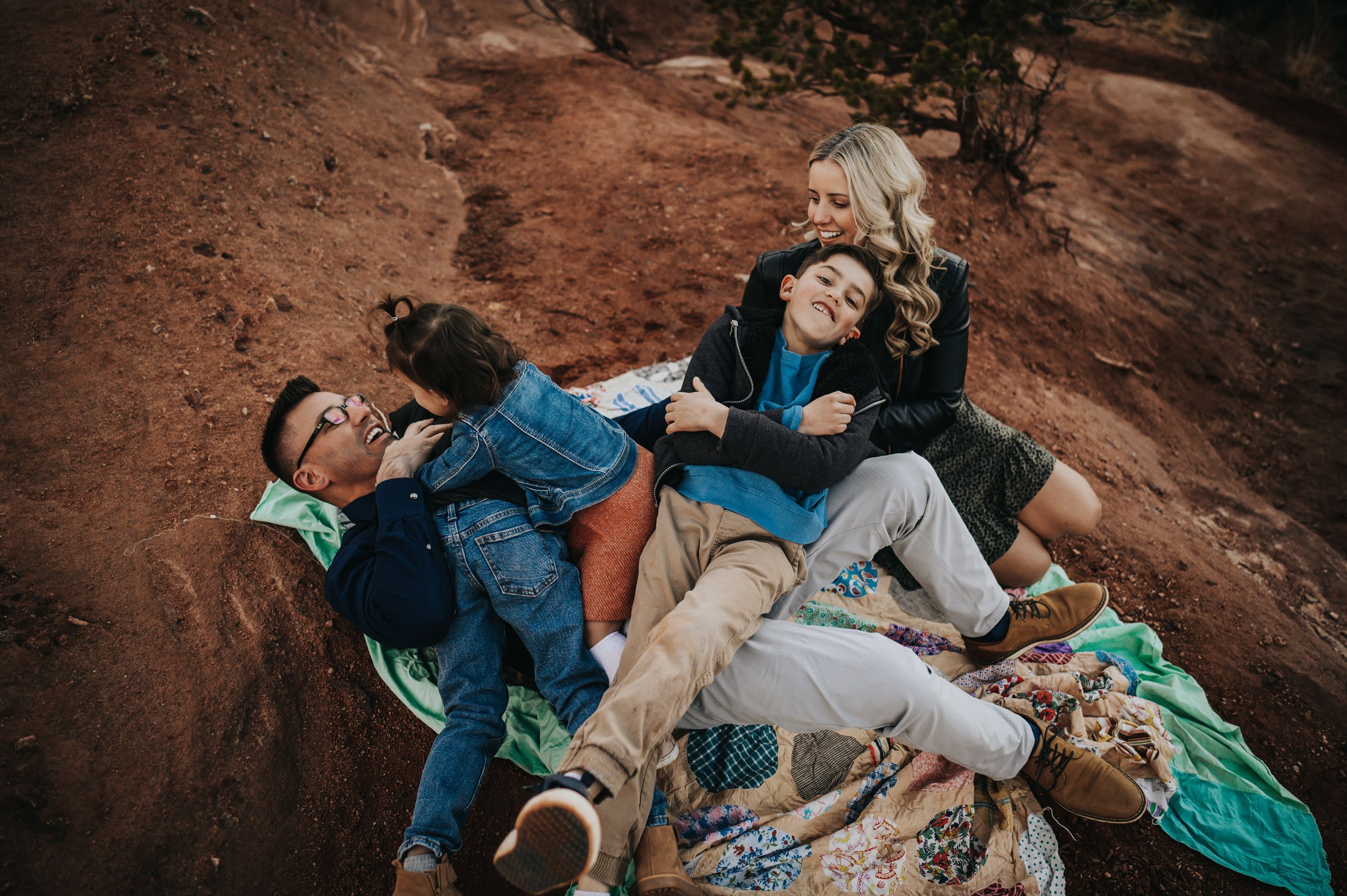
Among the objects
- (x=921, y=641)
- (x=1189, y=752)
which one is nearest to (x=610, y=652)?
(x=921, y=641)

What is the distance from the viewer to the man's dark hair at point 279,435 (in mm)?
2357

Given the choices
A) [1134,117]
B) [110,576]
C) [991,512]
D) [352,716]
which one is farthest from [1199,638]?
[1134,117]

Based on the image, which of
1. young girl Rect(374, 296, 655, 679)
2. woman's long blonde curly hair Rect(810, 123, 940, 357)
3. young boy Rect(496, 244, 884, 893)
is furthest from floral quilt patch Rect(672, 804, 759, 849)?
woman's long blonde curly hair Rect(810, 123, 940, 357)

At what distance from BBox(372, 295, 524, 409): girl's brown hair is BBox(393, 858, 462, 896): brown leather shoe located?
1.27 m

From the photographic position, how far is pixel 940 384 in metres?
2.67

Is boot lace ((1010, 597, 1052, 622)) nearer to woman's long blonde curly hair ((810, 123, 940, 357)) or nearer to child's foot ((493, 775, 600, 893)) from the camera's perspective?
woman's long blonde curly hair ((810, 123, 940, 357))

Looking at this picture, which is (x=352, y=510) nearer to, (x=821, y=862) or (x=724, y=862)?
(x=724, y=862)

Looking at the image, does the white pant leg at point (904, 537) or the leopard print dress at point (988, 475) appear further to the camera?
the leopard print dress at point (988, 475)

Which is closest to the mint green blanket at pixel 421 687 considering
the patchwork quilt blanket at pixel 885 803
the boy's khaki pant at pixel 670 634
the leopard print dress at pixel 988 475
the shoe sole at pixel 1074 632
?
the patchwork quilt blanket at pixel 885 803

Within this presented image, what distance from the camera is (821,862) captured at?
7.09 ft

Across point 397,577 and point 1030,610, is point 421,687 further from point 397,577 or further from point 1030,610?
point 1030,610

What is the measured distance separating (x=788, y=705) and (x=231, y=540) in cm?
200

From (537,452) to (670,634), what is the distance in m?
0.72

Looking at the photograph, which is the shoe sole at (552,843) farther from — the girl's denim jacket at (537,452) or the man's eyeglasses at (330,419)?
the man's eyeglasses at (330,419)
